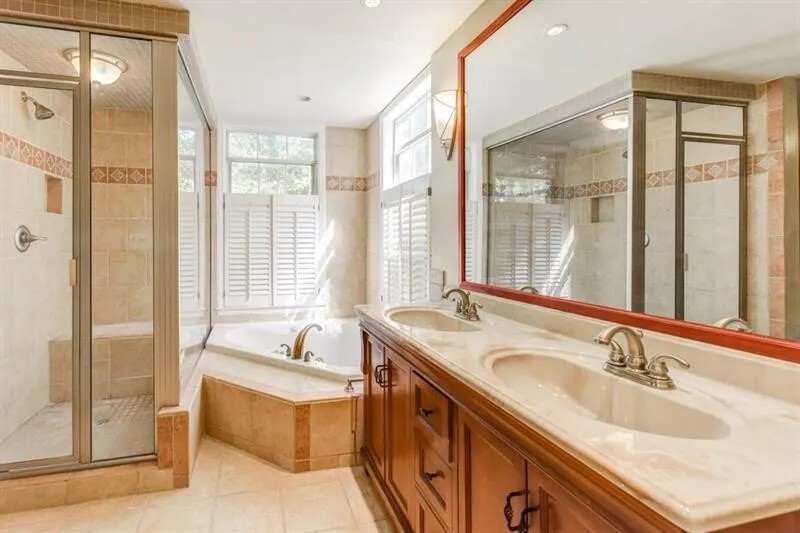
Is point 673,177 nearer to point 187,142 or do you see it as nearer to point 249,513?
point 249,513

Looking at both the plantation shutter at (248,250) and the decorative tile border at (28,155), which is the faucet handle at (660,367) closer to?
the decorative tile border at (28,155)

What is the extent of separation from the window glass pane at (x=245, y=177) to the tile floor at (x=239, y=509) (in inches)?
105

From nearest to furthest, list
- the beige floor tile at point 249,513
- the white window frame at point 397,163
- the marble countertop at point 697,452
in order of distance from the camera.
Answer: the marble countertop at point 697,452 < the beige floor tile at point 249,513 < the white window frame at point 397,163

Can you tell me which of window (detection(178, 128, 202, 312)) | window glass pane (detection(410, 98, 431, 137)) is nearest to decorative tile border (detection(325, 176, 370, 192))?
window glass pane (detection(410, 98, 431, 137))

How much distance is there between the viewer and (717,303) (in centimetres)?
111

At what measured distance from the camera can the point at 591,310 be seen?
4.91 ft

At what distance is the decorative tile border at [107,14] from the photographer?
194cm

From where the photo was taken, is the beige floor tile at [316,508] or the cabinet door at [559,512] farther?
the beige floor tile at [316,508]

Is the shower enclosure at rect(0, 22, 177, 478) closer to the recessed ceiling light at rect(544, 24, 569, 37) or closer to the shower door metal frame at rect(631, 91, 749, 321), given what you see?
the recessed ceiling light at rect(544, 24, 569, 37)

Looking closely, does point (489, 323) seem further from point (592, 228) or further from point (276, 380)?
point (276, 380)

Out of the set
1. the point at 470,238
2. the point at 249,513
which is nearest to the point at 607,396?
the point at 470,238

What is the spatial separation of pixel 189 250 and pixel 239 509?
160cm

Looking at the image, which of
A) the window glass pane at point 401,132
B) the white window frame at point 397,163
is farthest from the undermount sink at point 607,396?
the window glass pane at point 401,132

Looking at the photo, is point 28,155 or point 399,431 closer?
point 399,431
